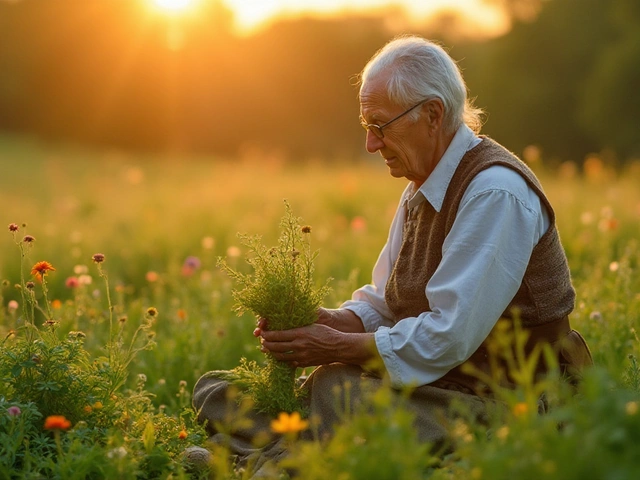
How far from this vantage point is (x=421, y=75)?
292cm

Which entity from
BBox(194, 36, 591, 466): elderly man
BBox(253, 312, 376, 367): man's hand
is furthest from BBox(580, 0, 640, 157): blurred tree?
BBox(253, 312, 376, 367): man's hand

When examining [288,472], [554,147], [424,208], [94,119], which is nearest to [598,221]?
[424,208]

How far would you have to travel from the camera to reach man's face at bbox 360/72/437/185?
296cm

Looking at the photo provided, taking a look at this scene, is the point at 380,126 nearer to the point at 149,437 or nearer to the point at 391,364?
the point at 391,364

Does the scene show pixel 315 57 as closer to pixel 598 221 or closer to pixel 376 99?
pixel 598 221

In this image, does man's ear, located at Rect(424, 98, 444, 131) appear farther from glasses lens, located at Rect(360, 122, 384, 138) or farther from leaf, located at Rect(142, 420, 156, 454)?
leaf, located at Rect(142, 420, 156, 454)

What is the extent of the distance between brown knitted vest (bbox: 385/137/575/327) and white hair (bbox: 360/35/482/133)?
20 centimetres

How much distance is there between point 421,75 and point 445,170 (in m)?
0.37

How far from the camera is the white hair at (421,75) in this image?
2912mm

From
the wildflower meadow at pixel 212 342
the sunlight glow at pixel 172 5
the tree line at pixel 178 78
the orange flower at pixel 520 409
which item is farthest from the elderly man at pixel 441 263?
the sunlight glow at pixel 172 5

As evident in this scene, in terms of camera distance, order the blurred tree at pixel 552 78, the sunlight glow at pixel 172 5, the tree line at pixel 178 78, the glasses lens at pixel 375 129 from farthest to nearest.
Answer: the tree line at pixel 178 78
the sunlight glow at pixel 172 5
the blurred tree at pixel 552 78
the glasses lens at pixel 375 129

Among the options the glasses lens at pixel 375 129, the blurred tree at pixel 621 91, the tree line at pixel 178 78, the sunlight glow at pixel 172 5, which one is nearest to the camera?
the glasses lens at pixel 375 129

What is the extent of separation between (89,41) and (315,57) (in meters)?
9.96

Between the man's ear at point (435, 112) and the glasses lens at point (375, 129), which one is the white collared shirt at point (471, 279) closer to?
the man's ear at point (435, 112)
